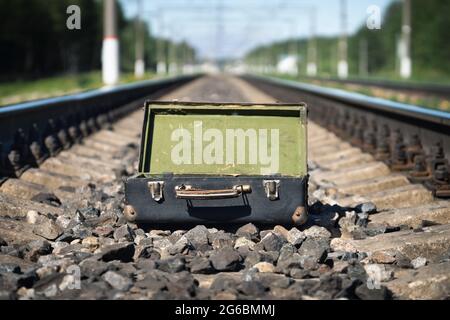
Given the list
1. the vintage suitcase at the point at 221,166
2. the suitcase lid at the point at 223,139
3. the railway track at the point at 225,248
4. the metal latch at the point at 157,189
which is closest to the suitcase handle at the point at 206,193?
the vintage suitcase at the point at 221,166

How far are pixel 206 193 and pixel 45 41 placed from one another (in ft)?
279

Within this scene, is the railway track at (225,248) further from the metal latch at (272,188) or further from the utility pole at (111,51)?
the utility pole at (111,51)

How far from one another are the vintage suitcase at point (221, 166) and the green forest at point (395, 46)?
138ft

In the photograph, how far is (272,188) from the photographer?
19.1ft

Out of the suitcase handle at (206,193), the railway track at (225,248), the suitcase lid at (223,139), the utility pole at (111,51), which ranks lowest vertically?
the railway track at (225,248)

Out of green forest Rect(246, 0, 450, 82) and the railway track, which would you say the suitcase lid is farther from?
green forest Rect(246, 0, 450, 82)

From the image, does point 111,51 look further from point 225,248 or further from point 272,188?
point 225,248

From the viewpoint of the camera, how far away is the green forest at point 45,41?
7669 cm

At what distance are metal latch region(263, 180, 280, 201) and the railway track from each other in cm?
26

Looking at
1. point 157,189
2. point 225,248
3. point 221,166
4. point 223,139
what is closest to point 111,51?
point 223,139

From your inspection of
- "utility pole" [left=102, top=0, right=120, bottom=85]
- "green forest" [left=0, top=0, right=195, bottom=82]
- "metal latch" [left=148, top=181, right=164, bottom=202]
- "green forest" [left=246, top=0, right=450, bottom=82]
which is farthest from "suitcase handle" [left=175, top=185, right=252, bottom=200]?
"green forest" [left=0, top=0, right=195, bottom=82]

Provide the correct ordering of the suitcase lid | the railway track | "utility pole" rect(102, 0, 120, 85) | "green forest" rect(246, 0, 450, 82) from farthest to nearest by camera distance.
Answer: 1. "green forest" rect(246, 0, 450, 82)
2. "utility pole" rect(102, 0, 120, 85)
3. the suitcase lid
4. the railway track

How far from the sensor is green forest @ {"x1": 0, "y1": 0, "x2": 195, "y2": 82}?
7669cm
